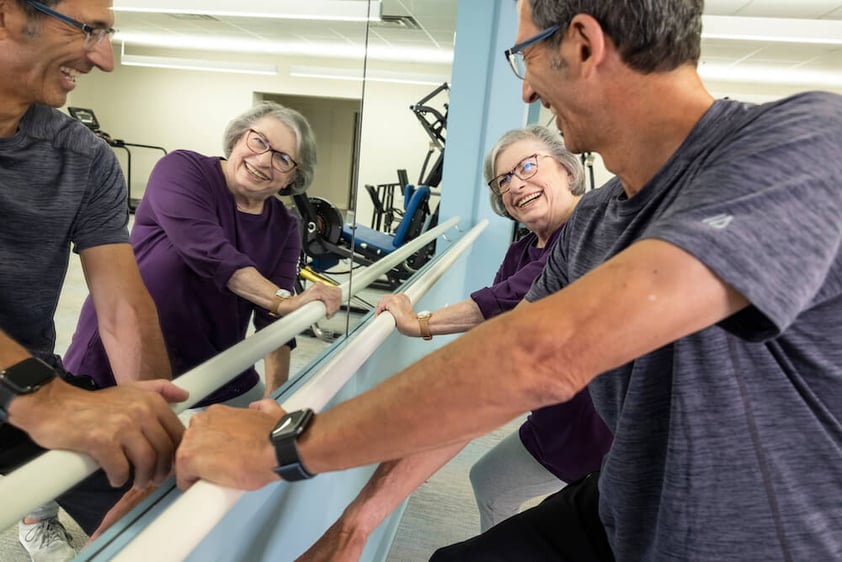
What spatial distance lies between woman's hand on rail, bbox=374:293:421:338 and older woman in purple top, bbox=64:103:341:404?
21 centimetres

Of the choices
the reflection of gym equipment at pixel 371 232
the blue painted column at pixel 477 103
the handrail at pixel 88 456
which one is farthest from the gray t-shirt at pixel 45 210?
the blue painted column at pixel 477 103

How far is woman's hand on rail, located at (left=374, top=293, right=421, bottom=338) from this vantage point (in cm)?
160

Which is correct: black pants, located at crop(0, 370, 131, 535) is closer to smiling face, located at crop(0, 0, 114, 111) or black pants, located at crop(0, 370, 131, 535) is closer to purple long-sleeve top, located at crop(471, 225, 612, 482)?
smiling face, located at crop(0, 0, 114, 111)

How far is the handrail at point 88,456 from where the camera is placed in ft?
1.74

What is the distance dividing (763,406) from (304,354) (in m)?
1.02

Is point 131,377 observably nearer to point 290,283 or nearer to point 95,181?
point 95,181

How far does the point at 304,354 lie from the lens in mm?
1425

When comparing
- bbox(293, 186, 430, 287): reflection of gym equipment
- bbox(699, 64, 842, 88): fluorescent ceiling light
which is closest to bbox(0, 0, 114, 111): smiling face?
bbox(293, 186, 430, 287): reflection of gym equipment

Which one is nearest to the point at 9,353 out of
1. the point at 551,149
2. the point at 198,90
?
the point at 198,90

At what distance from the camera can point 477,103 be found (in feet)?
12.0

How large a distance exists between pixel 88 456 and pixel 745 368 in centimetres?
81

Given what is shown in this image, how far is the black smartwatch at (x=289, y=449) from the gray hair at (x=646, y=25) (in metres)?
0.64

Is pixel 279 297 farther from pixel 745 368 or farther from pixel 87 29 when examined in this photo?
pixel 745 368

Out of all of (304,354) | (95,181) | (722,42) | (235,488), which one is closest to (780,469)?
(235,488)
